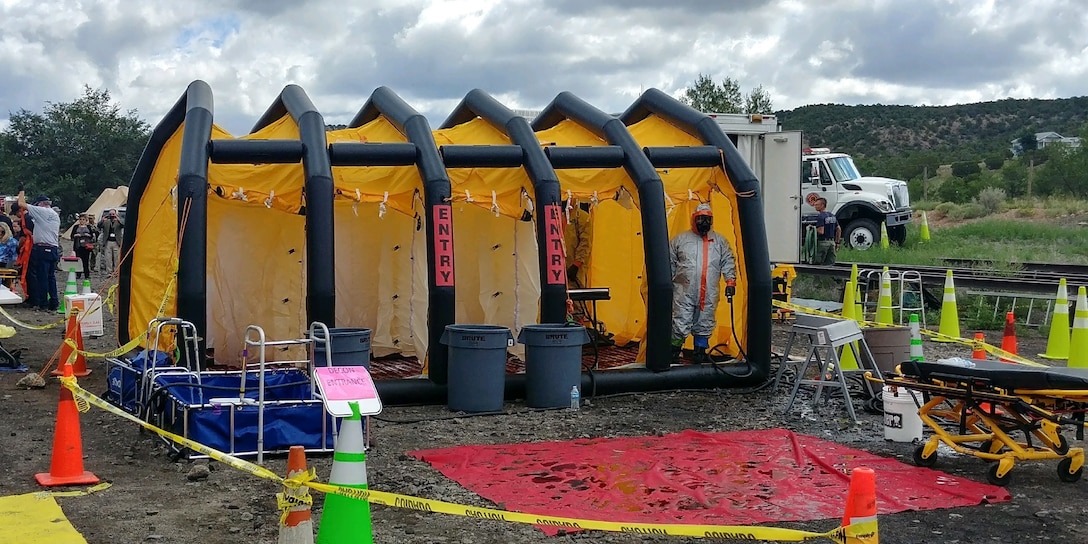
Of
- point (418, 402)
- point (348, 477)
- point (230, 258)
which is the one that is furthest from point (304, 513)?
point (230, 258)

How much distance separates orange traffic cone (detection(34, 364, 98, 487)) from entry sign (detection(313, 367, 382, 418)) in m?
2.22

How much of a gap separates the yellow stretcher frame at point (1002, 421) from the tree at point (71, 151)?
46.7 m

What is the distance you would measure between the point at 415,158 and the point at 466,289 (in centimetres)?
233

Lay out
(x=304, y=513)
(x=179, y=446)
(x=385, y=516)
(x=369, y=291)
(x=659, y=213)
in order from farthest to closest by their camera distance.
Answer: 1. (x=369, y=291)
2. (x=659, y=213)
3. (x=179, y=446)
4. (x=385, y=516)
5. (x=304, y=513)

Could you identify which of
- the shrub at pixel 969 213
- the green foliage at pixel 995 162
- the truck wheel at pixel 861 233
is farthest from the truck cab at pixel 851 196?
the green foliage at pixel 995 162

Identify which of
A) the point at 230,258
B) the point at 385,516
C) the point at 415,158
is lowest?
the point at 385,516

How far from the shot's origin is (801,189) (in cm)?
1659

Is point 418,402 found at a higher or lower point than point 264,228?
lower

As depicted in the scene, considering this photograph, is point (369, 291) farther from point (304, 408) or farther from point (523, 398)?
point (304, 408)

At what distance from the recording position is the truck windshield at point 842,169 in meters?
25.4

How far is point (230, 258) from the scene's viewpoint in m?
12.3

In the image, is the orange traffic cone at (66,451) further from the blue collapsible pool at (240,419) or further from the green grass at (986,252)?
the green grass at (986,252)

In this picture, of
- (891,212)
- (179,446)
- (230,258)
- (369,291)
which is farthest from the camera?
(891,212)

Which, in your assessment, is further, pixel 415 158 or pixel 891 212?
pixel 891 212
